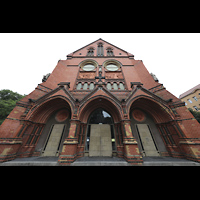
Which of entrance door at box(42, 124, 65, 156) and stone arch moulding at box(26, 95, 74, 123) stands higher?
stone arch moulding at box(26, 95, 74, 123)

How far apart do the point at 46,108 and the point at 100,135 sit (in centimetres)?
591

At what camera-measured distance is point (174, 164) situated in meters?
4.37

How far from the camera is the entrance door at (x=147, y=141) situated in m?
6.48

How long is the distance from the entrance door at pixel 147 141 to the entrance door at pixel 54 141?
7.57 m

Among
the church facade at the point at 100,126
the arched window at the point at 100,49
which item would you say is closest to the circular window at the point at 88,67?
the arched window at the point at 100,49

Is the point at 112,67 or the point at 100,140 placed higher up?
the point at 112,67

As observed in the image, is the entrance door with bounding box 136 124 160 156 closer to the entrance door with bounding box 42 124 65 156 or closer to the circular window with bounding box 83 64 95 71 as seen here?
the entrance door with bounding box 42 124 65 156

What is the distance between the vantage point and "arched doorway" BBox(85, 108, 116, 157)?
254 inches

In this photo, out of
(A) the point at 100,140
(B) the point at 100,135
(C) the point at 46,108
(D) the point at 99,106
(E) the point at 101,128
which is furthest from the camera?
(D) the point at 99,106

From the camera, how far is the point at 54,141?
6.94 m

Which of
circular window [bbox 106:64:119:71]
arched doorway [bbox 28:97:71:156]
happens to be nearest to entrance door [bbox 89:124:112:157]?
arched doorway [bbox 28:97:71:156]

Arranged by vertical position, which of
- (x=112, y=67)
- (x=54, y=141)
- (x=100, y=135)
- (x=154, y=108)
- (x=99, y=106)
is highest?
(x=112, y=67)

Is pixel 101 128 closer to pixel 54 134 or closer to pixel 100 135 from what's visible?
pixel 100 135

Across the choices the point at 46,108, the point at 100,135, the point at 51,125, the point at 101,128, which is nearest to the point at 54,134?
the point at 51,125
